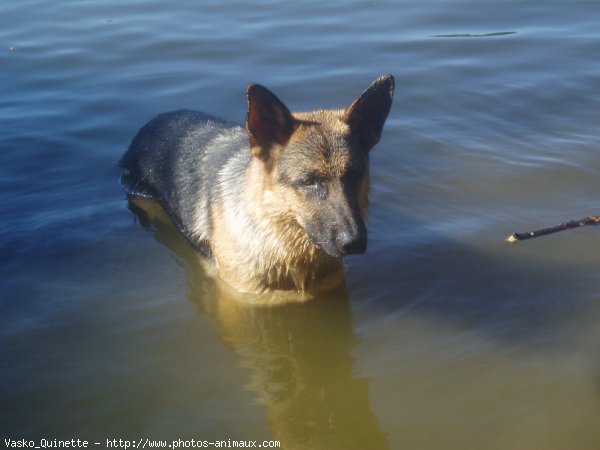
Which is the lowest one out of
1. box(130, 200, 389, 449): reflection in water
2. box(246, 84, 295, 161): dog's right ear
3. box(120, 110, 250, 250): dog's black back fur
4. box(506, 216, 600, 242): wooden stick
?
box(130, 200, 389, 449): reflection in water

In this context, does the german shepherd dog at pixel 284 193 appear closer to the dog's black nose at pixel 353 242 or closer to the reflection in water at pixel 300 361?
the dog's black nose at pixel 353 242

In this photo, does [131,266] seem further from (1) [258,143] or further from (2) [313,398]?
(2) [313,398]

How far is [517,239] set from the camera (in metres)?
5.84

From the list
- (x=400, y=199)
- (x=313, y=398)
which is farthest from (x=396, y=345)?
(x=400, y=199)

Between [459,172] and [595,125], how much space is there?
1908mm

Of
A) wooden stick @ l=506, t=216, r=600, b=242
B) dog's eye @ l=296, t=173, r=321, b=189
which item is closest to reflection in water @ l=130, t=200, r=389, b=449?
dog's eye @ l=296, t=173, r=321, b=189

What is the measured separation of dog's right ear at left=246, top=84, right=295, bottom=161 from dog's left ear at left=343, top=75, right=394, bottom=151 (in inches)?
17.0

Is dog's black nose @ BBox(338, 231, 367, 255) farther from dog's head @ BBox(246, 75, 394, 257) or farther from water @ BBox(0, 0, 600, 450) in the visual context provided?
water @ BBox(0, 0, 600, 450)

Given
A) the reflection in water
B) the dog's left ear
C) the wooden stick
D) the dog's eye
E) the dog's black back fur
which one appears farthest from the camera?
the dog's black back fur

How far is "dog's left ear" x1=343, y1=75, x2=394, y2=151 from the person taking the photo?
4824 millimetres

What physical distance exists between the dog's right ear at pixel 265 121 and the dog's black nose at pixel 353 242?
0.88 metres

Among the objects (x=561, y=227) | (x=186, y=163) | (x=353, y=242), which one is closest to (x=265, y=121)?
(x=353, y=242)

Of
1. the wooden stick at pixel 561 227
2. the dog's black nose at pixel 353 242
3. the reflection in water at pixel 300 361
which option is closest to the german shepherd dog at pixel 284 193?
the dog's black nose at pixel 353 242

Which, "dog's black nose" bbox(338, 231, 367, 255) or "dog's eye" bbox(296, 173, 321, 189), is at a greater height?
"dog's eye" bbox(296, 173, 321, 189)
